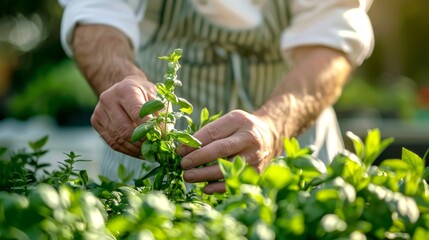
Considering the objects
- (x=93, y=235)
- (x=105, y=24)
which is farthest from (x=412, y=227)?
(x=105, y=24)

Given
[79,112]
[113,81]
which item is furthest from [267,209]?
[79,112]

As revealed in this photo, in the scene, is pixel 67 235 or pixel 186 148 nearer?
pixel 67 235

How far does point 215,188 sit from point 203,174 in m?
0.03

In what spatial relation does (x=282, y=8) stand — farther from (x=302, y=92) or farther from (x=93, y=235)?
(x=93, y=235)

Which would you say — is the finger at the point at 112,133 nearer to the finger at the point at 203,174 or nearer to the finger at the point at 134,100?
the finger at the point at 134,100

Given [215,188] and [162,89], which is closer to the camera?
[162,89]

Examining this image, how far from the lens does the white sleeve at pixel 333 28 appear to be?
207cm

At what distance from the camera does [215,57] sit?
7.70ft

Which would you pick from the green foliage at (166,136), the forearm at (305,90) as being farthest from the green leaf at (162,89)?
the forearm at (305,90)

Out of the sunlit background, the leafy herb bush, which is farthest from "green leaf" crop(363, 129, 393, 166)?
the sunlit background

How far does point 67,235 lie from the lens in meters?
0.81

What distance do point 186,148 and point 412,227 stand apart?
1.48 feet

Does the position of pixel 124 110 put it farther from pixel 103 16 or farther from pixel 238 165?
pixel 103 16

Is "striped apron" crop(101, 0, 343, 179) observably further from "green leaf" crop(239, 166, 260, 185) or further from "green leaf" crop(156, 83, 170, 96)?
"green leaf" crop(239, 166, 260, 185)
